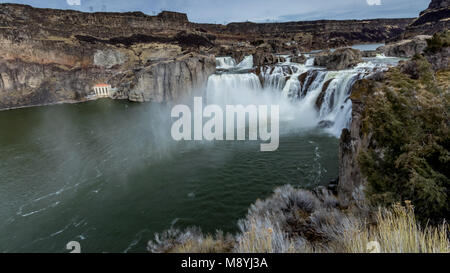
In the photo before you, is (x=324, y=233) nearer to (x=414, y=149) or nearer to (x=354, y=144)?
(x=414, y=149)

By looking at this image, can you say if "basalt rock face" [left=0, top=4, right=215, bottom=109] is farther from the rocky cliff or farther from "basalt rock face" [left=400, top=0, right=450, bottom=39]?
"basalt rock face" [left=400, top=0, right=450, bottom=39]

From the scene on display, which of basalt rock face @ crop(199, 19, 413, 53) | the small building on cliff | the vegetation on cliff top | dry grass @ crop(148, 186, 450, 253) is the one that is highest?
basalt rock face @ crop(199, 19, 413, 53)

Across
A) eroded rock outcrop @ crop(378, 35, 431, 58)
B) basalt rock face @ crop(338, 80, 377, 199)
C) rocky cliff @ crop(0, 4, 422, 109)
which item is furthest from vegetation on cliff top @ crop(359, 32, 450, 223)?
eroded rock outcrop @ crop(378, 35, 431, 58)

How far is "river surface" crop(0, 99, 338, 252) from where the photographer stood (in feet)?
33.7

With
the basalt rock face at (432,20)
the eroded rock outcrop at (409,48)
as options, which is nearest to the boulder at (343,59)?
the eroded rock outcrop at (409,48)

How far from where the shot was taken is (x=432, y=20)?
83.8 meters

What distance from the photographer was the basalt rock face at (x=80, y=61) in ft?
132

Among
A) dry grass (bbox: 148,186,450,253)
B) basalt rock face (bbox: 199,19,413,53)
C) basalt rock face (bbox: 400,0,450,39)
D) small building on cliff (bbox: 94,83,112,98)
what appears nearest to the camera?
dry grass (bbox: 148,186,450,253)

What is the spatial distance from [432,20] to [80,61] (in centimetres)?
12775

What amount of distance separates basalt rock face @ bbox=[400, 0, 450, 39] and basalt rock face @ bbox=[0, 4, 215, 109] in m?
79.3

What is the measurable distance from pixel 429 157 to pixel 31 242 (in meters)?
14.9

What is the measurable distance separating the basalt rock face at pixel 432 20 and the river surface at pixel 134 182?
89061 mm

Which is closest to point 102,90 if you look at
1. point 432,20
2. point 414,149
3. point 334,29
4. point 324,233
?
point 324,233
